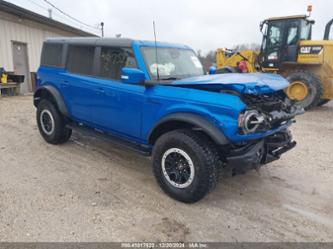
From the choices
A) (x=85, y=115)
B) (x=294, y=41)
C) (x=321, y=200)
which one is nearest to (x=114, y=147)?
(x=85, y=115)

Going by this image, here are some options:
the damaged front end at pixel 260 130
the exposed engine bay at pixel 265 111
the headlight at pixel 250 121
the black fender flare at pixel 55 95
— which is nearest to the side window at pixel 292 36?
the exposed engine bay at pixel 265 111

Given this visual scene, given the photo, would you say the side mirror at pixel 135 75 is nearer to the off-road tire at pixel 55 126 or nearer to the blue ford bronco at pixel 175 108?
the blue ford bronco at pixel 175 108

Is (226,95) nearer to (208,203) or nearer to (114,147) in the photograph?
(208,203)

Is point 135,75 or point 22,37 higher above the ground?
point 22,37

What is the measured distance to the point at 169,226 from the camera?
2855 mm

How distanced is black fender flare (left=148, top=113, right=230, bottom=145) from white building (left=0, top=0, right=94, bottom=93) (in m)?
10.3

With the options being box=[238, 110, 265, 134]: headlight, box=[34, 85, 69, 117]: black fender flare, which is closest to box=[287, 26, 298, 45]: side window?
box=[238, 110, 265, 134]: headlight

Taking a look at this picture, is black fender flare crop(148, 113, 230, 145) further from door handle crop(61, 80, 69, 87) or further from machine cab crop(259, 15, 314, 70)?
machine cab crop(259, 15, 314, 70)

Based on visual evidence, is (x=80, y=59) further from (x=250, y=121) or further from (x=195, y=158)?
(x=250, y=121)

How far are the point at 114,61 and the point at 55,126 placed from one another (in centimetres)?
190

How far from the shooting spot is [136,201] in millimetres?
3318

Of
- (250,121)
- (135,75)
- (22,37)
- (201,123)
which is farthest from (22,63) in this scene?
(250,121)

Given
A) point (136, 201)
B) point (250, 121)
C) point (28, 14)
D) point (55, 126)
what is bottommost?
point (136, 201)

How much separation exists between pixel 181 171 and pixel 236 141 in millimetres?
783
